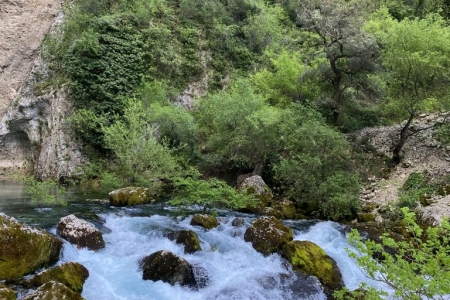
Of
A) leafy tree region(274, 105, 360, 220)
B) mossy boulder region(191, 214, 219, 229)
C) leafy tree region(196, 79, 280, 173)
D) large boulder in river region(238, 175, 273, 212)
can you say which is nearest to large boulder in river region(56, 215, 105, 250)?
mossy boulder region(191, 214, 219, 229)

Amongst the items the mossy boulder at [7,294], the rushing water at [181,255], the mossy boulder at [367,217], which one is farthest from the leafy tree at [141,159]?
the mossy boulder at [7,294]

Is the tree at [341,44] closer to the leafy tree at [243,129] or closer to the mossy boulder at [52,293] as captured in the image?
the leafy tree at [243,129]

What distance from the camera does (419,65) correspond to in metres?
16.5

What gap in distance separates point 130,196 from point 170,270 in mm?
7247

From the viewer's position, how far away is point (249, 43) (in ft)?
102

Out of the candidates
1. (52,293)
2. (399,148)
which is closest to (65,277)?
(52,293)

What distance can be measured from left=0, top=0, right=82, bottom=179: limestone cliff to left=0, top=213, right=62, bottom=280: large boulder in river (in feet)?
44.2

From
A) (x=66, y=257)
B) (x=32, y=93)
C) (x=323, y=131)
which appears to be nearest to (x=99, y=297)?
(x=66, y=257)

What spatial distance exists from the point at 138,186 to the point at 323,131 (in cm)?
897

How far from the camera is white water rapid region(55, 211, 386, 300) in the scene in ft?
27.4

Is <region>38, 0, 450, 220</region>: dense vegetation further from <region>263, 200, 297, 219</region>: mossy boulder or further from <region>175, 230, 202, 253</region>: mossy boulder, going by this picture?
<region>175, 230, 202, 253</region>: mossy boulder

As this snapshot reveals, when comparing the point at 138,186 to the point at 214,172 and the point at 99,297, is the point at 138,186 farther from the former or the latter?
the point at 99,297

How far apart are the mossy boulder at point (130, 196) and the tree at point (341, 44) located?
1220 cm

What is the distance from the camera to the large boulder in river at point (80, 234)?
9859mm
